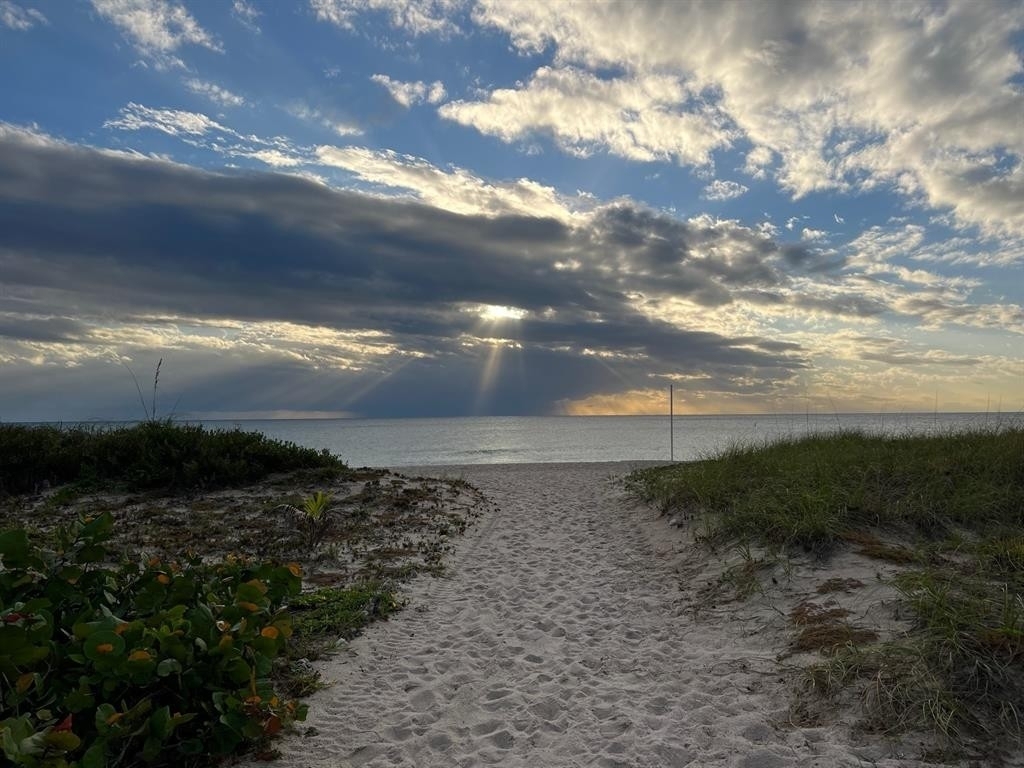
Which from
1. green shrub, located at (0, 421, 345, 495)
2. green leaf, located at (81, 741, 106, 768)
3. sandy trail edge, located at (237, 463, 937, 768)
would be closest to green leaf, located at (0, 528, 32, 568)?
green leaf, located at (81, 741, 106, 768)

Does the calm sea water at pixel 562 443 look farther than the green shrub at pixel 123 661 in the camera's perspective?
Yes

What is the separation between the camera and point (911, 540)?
8211 mm

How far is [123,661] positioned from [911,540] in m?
8.82

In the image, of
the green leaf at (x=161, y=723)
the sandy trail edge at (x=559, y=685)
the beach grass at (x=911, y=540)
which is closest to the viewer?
the green leaf at (x=161, y=723)

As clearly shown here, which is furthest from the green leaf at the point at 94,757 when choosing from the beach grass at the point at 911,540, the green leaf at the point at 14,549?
the beach grass at the point at 911,540

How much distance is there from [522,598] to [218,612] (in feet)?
14.7

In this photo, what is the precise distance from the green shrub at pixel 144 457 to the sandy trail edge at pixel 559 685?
7.79m

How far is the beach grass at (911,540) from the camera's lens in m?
4.40

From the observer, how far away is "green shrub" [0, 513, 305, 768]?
3299mm

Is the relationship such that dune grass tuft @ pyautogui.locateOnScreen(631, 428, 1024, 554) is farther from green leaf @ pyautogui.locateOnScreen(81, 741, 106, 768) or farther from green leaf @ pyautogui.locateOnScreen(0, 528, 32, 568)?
green leaf @ pyautogui.locateOnScreen(0, 528, 32, 568)

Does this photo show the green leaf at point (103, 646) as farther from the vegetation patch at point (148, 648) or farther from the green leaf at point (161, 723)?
the green leaf at point (161, 723)

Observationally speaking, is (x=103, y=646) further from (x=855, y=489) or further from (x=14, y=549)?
(x=855, y=489)

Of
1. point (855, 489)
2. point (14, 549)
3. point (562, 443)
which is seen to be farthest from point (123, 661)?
point (562, 443)

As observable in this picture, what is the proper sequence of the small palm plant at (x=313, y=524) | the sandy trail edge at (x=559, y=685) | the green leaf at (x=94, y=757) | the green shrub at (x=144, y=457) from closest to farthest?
the green leaf at (x=94, y=757) → the sandy trail edge at (x=559, y=685) → the small palm plant at (x=313, y=524) → the green shrub at (x=144, y=457)
